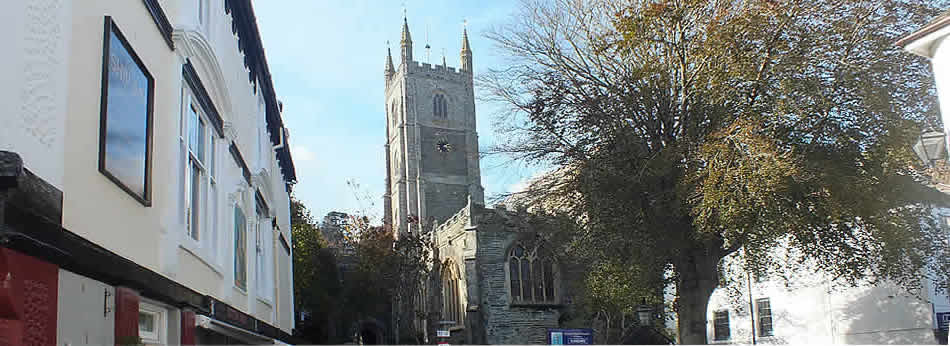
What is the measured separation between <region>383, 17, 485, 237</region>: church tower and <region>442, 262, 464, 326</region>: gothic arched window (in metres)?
22.0

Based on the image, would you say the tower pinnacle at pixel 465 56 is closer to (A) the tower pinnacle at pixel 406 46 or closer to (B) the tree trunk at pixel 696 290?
(A) the tower pinnacle at pixel 406 46

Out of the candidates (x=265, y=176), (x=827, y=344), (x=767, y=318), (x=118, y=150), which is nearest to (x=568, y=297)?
(x=767, y=318)

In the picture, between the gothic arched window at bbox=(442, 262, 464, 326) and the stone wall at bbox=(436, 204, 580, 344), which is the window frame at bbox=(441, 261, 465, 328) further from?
the stone wall at bbox=(436, 204, 580, 344)

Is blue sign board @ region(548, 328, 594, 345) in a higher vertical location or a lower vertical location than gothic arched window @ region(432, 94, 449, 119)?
lower

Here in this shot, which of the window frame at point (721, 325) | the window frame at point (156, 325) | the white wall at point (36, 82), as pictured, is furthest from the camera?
the window frame at point (721, 325)

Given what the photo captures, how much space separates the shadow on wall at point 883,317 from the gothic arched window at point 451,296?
22.5 metres

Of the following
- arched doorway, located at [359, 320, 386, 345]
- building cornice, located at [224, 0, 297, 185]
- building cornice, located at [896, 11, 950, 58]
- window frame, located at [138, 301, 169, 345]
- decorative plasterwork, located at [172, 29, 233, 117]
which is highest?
building cornice, located at [224, 0, 297, 185]

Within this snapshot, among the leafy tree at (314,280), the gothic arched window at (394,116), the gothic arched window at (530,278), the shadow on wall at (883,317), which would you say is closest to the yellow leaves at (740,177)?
the shadow on wall at (883,317)

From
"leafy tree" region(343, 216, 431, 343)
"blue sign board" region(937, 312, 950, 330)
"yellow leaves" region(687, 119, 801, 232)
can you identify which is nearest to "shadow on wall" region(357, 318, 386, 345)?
"leafy tree" region(343, 216, 431, 343)

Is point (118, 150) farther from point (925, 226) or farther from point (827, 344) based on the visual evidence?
point (827, 344)

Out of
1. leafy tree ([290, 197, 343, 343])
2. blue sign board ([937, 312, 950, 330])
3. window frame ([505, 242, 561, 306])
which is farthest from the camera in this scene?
window frame ([505, 242, 561, 306])

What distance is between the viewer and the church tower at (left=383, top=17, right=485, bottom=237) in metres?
72.6

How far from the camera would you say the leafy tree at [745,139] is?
14.8 m

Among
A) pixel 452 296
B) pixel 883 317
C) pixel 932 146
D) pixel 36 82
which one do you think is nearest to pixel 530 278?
pixel 452 296
